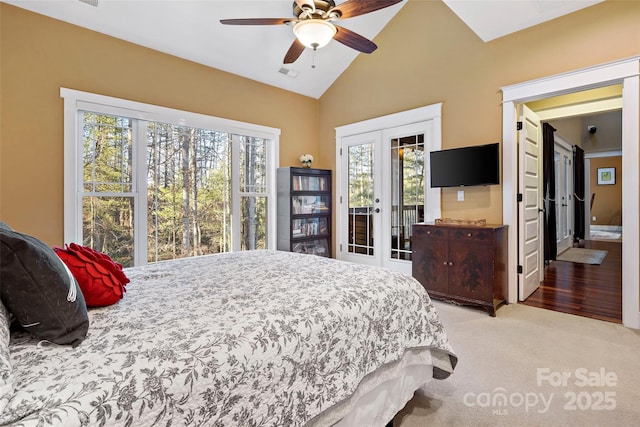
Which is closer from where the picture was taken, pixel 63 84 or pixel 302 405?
pixel 302 405

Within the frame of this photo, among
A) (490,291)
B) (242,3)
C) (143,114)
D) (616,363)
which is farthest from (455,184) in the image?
(143,114)

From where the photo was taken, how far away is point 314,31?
8.41 feet

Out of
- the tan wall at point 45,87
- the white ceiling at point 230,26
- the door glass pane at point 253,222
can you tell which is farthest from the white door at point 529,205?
the tan wall at point 45,87

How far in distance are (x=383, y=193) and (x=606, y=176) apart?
9.48 metres

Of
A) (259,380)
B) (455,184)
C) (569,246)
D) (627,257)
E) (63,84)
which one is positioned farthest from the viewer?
(569,246)

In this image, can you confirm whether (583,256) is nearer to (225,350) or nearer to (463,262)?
(463,262)

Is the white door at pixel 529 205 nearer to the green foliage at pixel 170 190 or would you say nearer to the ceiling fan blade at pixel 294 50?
the ceiling fan blade at pixel 294 50

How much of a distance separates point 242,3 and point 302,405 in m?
3.81

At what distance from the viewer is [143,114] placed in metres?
3.54

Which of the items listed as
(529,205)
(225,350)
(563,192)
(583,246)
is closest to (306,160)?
(529,205)

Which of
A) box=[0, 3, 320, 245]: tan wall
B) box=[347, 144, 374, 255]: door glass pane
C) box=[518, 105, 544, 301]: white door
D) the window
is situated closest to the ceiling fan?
box=[0, 3, 320, 245]: tan wall

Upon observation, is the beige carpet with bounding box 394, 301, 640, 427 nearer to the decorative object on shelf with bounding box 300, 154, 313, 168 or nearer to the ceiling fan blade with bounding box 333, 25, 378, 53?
the ceiling fan blade with bounding box 333, 25, 378, 53

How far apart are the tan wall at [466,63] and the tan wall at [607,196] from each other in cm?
885

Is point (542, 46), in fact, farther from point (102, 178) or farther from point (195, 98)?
point (102, 178)
